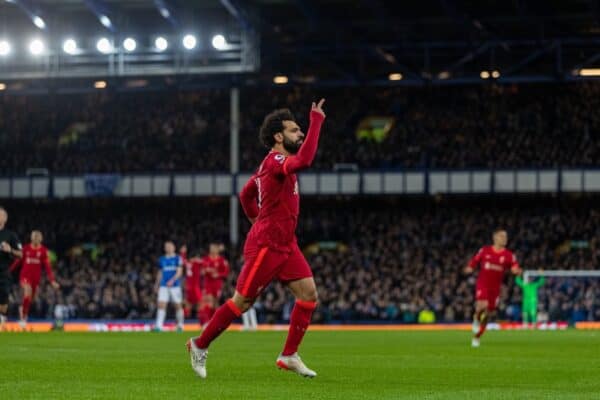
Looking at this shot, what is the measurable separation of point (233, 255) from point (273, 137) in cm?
4152

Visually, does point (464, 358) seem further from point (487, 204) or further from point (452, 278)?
point (487, 204)

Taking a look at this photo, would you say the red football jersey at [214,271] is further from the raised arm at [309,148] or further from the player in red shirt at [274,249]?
the raised arm at [309,148]

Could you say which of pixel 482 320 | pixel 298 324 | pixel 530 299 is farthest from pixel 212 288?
pixel 298 324

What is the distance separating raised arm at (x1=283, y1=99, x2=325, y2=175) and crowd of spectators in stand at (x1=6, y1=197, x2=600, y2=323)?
31.2m

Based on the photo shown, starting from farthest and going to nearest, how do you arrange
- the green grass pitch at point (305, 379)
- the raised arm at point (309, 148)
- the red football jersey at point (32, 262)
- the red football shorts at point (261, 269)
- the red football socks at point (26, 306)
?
the red football jersey at point (32, 262), the red football socks at point (26, 306), the red football shorts at point (261, 269), the raised arm at point (309, 148), the green grass pitch at point (305, 379)

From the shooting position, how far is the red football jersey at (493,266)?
23656 millimetres

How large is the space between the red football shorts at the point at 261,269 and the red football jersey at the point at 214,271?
21226mm

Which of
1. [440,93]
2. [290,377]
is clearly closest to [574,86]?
[440,93]

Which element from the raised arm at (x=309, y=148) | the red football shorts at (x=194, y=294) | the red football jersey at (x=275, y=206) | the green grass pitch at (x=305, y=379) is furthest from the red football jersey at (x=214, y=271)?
the raised arm at (x=309, y=148)

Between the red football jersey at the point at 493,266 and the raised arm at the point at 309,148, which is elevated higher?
the raised arm at the point at 309,148

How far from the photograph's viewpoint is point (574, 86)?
56.4 meters

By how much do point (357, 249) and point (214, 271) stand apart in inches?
825

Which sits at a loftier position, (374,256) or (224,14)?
(224,14)

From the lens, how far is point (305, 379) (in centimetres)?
1185
